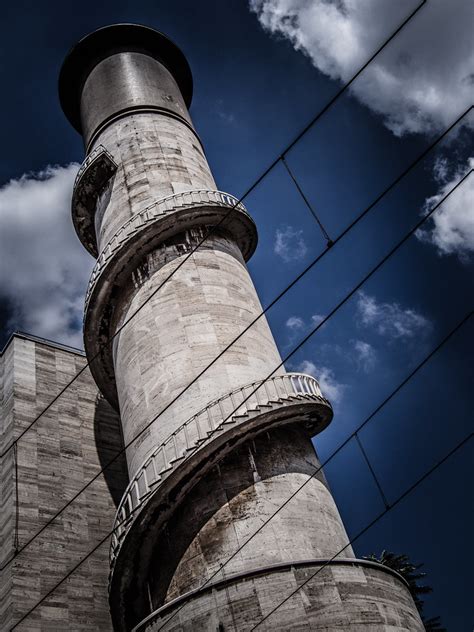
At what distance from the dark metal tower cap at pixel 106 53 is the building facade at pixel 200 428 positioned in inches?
297

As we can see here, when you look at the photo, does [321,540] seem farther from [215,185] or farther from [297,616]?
[215,185]

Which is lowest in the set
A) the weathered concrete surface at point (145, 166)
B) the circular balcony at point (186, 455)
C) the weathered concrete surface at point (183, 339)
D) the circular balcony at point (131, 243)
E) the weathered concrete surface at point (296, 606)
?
the weathered concrete surface at point (296, 606)

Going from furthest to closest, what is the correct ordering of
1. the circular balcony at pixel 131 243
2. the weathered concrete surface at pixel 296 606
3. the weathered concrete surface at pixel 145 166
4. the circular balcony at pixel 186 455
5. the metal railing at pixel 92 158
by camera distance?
the metal railing at pixel 92 158 → the weathered concrete surface at pixel 145 166 → the circular balcony at pixel 131 243 → the circular balcony at pixel 186 455 → the weathered concrete surface at pixel 296 606

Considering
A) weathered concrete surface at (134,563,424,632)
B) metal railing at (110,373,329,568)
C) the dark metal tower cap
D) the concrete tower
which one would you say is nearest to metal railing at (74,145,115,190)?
the concrete tower

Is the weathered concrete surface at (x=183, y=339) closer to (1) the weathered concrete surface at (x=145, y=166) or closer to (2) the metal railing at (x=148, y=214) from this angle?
(2) the metal railing at (x=148, y=214)

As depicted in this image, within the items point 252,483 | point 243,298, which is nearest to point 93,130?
point 243,298

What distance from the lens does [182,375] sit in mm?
16516

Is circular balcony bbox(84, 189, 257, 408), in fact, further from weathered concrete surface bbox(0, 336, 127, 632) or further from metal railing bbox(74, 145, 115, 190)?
metal railing bbox(74, 145, 115, 190)

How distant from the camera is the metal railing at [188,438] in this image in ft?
46.8

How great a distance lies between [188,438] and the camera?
14.5 m

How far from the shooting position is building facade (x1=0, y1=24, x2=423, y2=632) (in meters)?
12.5

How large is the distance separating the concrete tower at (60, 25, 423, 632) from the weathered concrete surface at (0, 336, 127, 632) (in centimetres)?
199

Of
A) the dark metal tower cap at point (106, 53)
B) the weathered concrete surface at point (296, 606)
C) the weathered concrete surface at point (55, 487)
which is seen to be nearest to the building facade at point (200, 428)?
the weathered concrete surface at point (296, 606)

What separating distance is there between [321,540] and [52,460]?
33.9 feet
